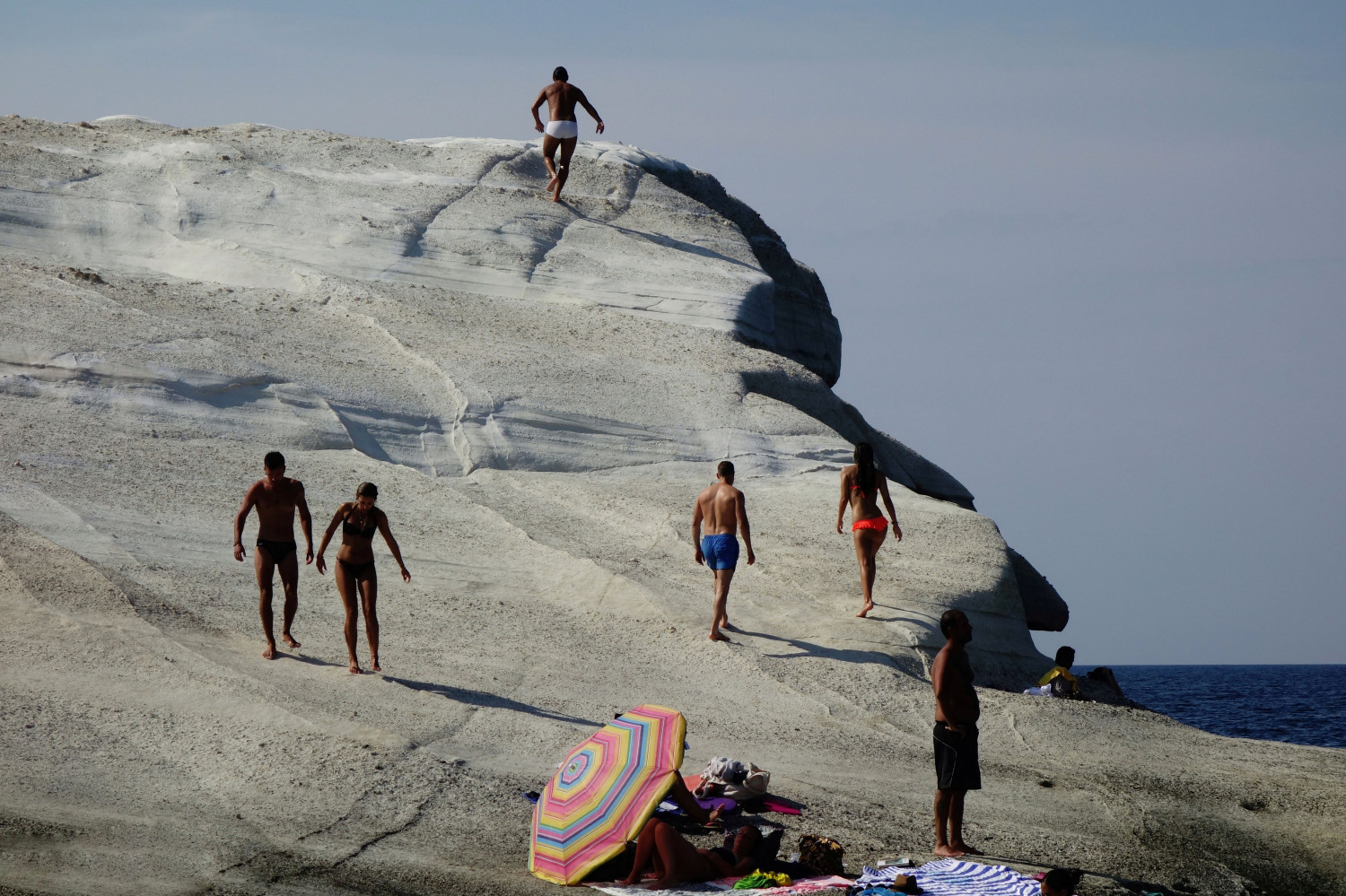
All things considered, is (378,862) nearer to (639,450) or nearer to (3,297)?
(639,450)

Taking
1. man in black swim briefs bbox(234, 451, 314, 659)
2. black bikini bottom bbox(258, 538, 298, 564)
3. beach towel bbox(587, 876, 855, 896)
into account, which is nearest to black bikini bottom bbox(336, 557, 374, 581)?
man in black swim briefs bbox(234, 451, 314, 659)

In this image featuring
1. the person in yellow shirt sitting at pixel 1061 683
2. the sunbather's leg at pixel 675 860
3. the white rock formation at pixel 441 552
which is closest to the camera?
the sunbather's leg at pixel 675 860

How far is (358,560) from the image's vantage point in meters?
9.44

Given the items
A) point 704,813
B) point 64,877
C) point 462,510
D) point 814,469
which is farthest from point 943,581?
point 64,877

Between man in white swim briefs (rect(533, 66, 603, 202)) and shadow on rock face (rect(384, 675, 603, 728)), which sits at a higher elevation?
Result: man in white swim briefs (rect(533, 66, 603, 202))

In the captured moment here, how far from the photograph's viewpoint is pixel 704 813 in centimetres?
716

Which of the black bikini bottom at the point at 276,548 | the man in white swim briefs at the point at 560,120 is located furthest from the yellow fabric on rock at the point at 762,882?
the man in white swim briefs at the point at 560,120

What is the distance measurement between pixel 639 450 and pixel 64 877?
10086 millimetres

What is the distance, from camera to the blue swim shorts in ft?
36.1

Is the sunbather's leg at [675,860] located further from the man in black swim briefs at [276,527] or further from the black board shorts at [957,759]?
the man in black swim briefs at [276,527]

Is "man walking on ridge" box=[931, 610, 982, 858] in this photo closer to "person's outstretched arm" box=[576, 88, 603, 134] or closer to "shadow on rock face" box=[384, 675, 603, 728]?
"shadow on rock face" box=[384, 675, 603, 728]

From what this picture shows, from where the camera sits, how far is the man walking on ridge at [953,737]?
7.14m

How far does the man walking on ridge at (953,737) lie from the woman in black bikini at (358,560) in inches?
161

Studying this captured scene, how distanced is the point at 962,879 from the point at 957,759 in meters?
0.75
